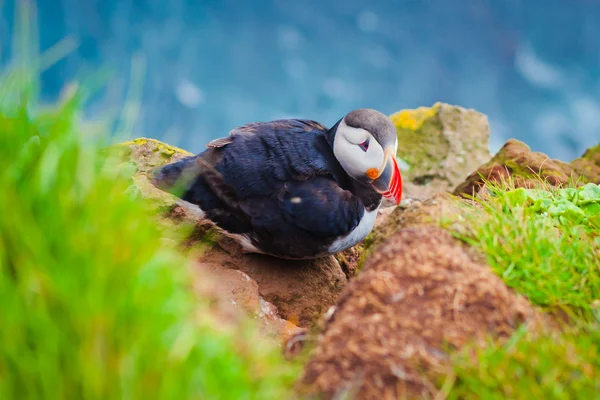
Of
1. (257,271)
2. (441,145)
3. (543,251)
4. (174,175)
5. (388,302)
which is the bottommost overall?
(257,271)

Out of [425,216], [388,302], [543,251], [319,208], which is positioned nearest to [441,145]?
[319,208]

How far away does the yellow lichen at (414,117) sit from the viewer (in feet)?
27.1

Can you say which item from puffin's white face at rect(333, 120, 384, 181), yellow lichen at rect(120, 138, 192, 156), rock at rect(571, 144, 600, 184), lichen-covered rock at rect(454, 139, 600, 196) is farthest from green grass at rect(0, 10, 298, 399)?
rock at rect(571, 144, 600, 184)

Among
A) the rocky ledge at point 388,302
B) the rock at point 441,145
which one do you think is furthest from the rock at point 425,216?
the rock at point 441,145

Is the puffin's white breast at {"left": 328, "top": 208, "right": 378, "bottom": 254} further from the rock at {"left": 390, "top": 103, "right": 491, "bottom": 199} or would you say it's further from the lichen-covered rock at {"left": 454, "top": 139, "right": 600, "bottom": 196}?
the rock at {"left": 390, "top": 103, "right": 491, "bottom": 199}

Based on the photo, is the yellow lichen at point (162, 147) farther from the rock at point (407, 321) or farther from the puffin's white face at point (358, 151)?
the rock at point (407, 321)

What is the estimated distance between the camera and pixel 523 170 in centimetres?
518

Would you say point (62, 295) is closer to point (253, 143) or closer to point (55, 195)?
point (55, 195)

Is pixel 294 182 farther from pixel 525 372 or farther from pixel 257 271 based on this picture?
pixel 525 372

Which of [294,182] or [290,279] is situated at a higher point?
[294,182]

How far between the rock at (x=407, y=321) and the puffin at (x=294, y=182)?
1.38 m

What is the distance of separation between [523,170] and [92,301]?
14.7 ft

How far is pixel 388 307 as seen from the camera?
7.54 ft

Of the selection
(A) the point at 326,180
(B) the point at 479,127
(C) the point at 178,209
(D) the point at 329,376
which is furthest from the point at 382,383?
(B) the point at 479,127
